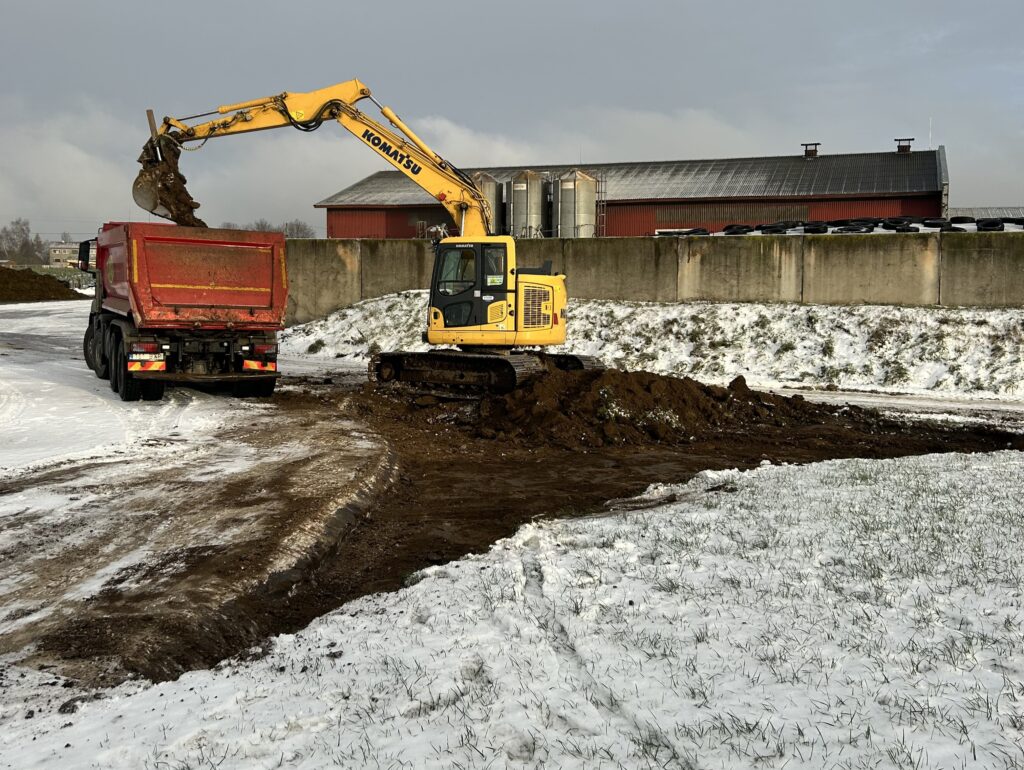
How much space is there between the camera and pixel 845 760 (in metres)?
3.27

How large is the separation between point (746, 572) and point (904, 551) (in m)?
1.18

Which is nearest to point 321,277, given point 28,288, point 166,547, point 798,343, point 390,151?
point 390,151

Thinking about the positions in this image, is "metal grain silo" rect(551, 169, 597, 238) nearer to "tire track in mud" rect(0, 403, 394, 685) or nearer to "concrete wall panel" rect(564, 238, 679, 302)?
"concrete wall panel" rect(564, 238, 679, 302)

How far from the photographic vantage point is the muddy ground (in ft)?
17.9

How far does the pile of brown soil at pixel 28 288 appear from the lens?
133 feet

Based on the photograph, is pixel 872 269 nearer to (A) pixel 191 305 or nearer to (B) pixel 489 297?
(B) pixel 489 297

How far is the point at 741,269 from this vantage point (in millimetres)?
24016

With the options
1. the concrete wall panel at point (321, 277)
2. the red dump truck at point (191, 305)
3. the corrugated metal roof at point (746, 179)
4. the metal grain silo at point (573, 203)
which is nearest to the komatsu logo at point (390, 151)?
the red dump truck at point (191, 305)

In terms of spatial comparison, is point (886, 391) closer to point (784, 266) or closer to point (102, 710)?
point (784, 266)

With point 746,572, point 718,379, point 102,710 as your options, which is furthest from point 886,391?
point 102,710

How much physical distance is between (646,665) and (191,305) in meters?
11.8

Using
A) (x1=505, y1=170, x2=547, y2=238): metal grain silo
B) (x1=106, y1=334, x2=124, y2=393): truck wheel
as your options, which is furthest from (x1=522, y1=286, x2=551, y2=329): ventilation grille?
(x1=505, y1=170, x2=547, y2=238): metal grain silo

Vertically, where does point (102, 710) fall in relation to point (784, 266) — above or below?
below

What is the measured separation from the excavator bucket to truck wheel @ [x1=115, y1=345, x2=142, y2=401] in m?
2.77
